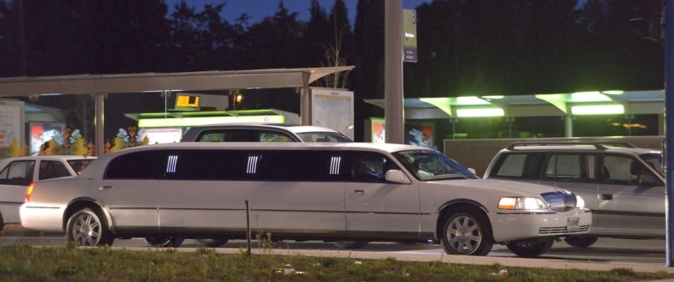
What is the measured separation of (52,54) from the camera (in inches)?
1688

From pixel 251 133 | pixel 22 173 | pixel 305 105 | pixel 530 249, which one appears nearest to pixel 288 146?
Answer: pixel 251 133

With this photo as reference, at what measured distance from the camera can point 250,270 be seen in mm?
11430

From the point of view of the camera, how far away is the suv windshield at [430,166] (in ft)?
47.7

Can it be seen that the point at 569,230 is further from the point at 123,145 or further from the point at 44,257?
the point at 123,145

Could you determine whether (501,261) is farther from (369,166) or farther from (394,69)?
(394,69)

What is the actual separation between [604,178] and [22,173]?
11023 mm

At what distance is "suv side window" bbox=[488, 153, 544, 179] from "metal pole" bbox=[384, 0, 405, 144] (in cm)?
194

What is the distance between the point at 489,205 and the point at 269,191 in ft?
10.0

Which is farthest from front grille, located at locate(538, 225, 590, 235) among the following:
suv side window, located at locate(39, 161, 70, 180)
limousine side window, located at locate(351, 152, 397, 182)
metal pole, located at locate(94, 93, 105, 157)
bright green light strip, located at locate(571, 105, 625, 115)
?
metal pole, located at locate(94, 93, 105, 157)

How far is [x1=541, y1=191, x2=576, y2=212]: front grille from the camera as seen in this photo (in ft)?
46.2

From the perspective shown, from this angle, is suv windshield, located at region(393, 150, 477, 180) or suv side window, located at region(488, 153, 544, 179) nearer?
suv windshield, located at region(393, 150, 477, 180)

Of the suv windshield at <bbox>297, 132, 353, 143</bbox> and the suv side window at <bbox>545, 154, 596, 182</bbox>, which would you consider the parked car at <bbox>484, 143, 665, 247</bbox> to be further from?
the suv windshield at <bbox>297, 132, 353, 143</bbox>

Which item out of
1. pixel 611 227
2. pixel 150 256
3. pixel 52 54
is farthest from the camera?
pixel 52 54

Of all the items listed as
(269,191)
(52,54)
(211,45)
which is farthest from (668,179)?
(52,54)
